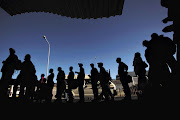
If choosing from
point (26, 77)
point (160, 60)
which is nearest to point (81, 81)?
point (26, 77)

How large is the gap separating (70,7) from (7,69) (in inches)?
136

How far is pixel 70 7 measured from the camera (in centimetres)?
451

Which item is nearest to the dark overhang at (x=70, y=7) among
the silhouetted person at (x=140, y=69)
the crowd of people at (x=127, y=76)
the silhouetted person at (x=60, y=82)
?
the crowd of people at (x=127, y=76)

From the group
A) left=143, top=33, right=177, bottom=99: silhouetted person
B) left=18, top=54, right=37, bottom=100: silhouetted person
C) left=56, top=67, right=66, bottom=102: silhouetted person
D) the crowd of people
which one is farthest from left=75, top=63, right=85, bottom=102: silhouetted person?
left=143, top=33, right=177, bottom=99: silhouetted person

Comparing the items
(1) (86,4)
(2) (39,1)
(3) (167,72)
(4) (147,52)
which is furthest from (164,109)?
(2) (39,1)

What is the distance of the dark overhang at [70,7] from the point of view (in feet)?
13.8

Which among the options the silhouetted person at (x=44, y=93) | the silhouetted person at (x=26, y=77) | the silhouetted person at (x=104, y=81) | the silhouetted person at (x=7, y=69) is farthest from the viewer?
the silhouetted person at (x=44, y=93)

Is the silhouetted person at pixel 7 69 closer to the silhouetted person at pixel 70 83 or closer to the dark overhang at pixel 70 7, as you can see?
the dark overhang at pixel 70 7

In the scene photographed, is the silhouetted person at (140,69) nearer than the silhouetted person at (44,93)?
Yes

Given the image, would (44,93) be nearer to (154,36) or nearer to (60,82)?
(60,82)

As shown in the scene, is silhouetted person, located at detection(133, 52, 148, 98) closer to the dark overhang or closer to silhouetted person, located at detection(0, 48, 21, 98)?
the dark overhang

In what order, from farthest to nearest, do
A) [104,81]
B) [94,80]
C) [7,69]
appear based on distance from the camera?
[94,80], [104,81], [7,69]

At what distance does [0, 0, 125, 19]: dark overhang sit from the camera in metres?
4.21

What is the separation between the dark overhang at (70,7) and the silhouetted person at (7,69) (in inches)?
86.3
